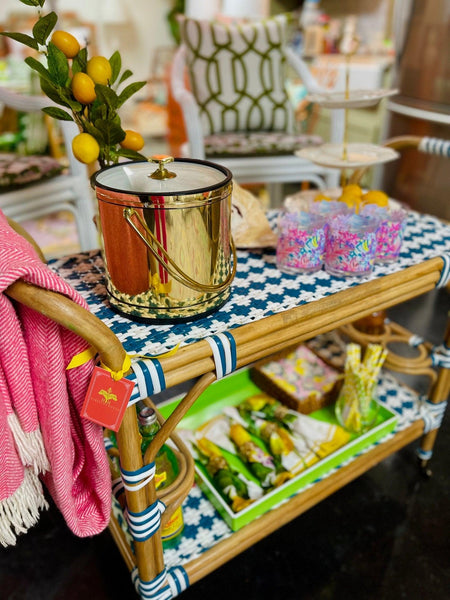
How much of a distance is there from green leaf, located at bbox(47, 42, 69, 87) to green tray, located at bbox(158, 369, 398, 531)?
747 millimetres

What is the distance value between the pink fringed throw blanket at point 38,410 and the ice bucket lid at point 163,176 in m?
0.17

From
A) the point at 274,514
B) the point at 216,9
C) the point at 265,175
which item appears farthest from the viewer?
the point at 216,9

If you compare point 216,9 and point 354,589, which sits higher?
point 216,9

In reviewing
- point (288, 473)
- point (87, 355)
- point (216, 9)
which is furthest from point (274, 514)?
point (216, 9)

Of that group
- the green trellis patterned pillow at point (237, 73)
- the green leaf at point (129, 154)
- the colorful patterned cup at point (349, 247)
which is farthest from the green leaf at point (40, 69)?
the green trellis patterned pillow at point (237, 73)

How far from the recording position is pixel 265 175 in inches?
75.5

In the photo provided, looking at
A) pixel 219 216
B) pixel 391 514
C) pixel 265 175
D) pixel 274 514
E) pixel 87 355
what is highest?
pixel 219 216

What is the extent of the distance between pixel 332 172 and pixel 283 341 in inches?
58.2

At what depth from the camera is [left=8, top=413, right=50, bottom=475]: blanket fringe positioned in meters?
0.62

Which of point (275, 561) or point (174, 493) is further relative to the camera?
point (275, 561)

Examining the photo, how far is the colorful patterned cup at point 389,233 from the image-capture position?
898mm

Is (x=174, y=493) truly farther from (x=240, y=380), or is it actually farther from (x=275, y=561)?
(x=240, y=380)

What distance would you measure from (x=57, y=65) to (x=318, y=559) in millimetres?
1087

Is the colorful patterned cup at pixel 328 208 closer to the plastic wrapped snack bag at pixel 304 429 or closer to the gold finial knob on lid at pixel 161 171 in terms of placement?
the gold finial knob on lid at pixel 161 171
